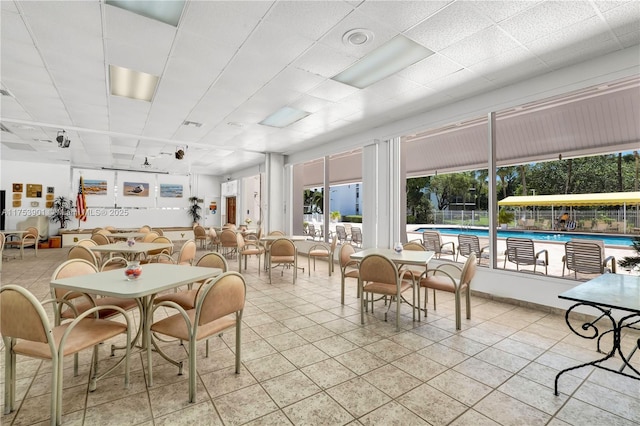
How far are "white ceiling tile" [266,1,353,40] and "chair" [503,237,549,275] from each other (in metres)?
4.46

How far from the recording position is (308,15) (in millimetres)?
2775

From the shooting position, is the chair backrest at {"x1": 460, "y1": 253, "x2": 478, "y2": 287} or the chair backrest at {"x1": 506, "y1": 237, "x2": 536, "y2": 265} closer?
the chair backrest at {"x1": 460, "y1": 253, "x2": 478, "y2": 287}

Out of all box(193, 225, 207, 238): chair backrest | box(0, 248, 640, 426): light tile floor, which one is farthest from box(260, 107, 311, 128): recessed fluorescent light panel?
box(193, 225, 207, 238): chair backrest

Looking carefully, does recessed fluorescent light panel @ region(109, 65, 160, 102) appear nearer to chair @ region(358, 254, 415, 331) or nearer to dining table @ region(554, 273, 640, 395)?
chair @ region(358, 254, 415, 331)

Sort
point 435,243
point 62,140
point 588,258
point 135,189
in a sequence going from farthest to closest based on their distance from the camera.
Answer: point 135,189 → point 435,243 → point 62,140 → point 588,258

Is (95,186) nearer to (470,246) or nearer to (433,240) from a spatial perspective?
(433,240)

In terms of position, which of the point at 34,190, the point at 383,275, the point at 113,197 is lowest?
the point at 383,275

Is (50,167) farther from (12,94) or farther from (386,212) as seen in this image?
(386,212)

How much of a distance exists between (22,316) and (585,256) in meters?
6.04

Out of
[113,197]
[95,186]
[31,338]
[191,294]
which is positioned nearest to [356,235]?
[191,294]

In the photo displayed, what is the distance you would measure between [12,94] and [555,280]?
8254mm

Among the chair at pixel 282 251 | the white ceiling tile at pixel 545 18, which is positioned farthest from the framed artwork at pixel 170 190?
the white ceiling tile at pixel 545 18

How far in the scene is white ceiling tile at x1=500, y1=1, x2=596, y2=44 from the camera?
2.66m

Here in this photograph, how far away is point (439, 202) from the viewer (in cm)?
1327
